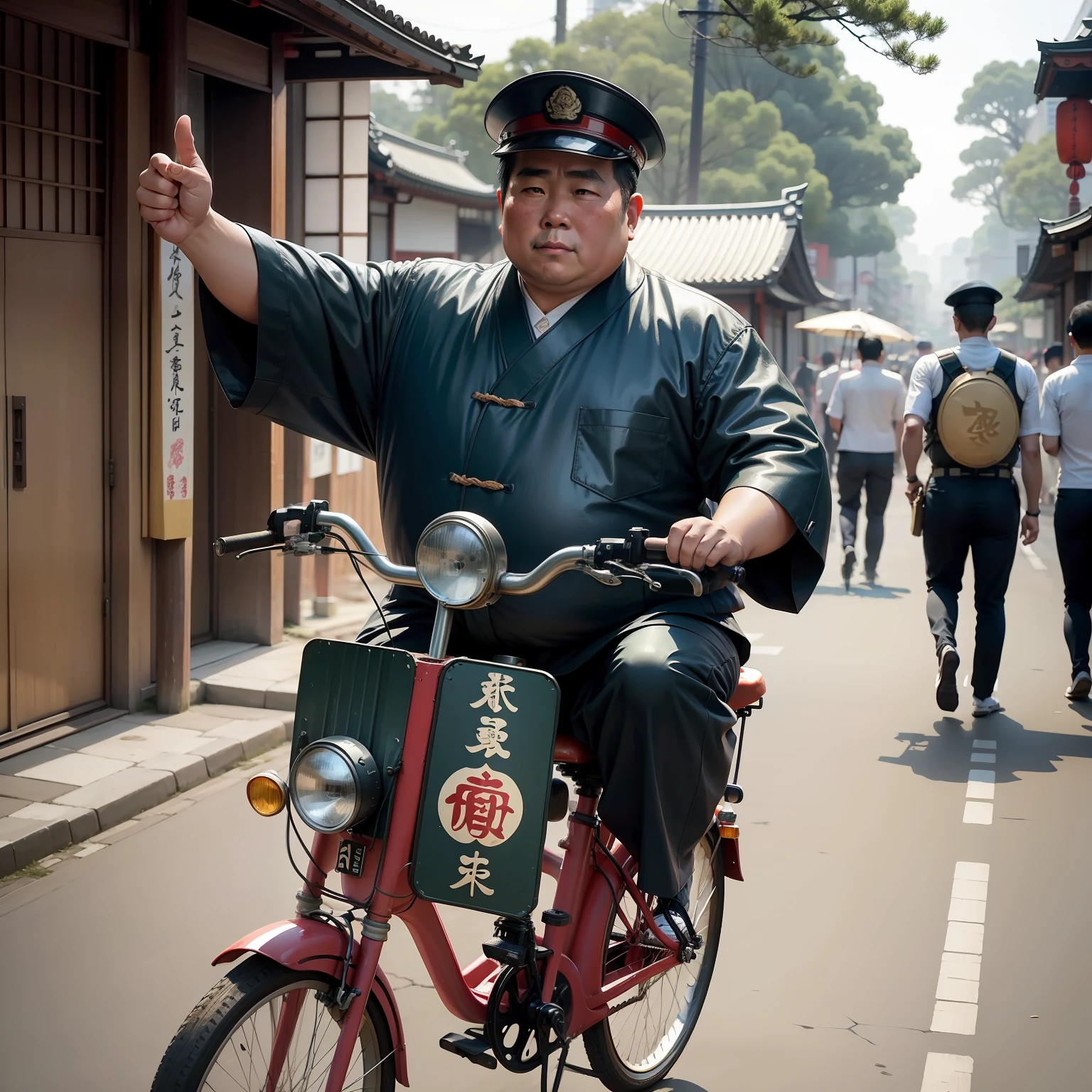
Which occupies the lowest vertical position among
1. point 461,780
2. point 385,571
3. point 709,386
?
point 461,780

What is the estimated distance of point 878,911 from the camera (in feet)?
15.7

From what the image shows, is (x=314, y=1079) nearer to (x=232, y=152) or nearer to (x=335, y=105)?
(x=232, y=152)

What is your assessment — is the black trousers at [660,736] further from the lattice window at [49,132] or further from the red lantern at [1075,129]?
the red lantern at [1075,129]

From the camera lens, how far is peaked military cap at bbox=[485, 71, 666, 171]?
3.04m

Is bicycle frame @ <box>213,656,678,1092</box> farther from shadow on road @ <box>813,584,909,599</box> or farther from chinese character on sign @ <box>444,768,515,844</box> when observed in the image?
shadow on road @ <box>813,584,909,599</box>

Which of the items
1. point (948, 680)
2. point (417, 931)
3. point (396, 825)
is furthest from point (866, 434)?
point (396, 825)

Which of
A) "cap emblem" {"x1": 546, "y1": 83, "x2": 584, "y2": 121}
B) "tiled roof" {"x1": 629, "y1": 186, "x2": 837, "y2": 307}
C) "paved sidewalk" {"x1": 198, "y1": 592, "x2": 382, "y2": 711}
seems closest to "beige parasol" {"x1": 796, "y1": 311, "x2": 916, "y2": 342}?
"tiled roof" {"x1": 629, "y1": 186, "x2": 837, "y2": 307}

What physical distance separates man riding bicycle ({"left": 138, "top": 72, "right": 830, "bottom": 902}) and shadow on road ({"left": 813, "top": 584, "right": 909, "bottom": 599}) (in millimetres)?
8830

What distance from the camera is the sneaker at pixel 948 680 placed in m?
7.12

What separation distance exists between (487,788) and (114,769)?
382 centimetres

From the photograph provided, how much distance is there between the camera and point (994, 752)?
22.2 feet

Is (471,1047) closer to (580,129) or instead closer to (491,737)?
(491,737)

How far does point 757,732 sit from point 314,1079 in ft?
15.6

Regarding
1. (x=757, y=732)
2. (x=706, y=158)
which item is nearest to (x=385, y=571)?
(x=757, y=732)
